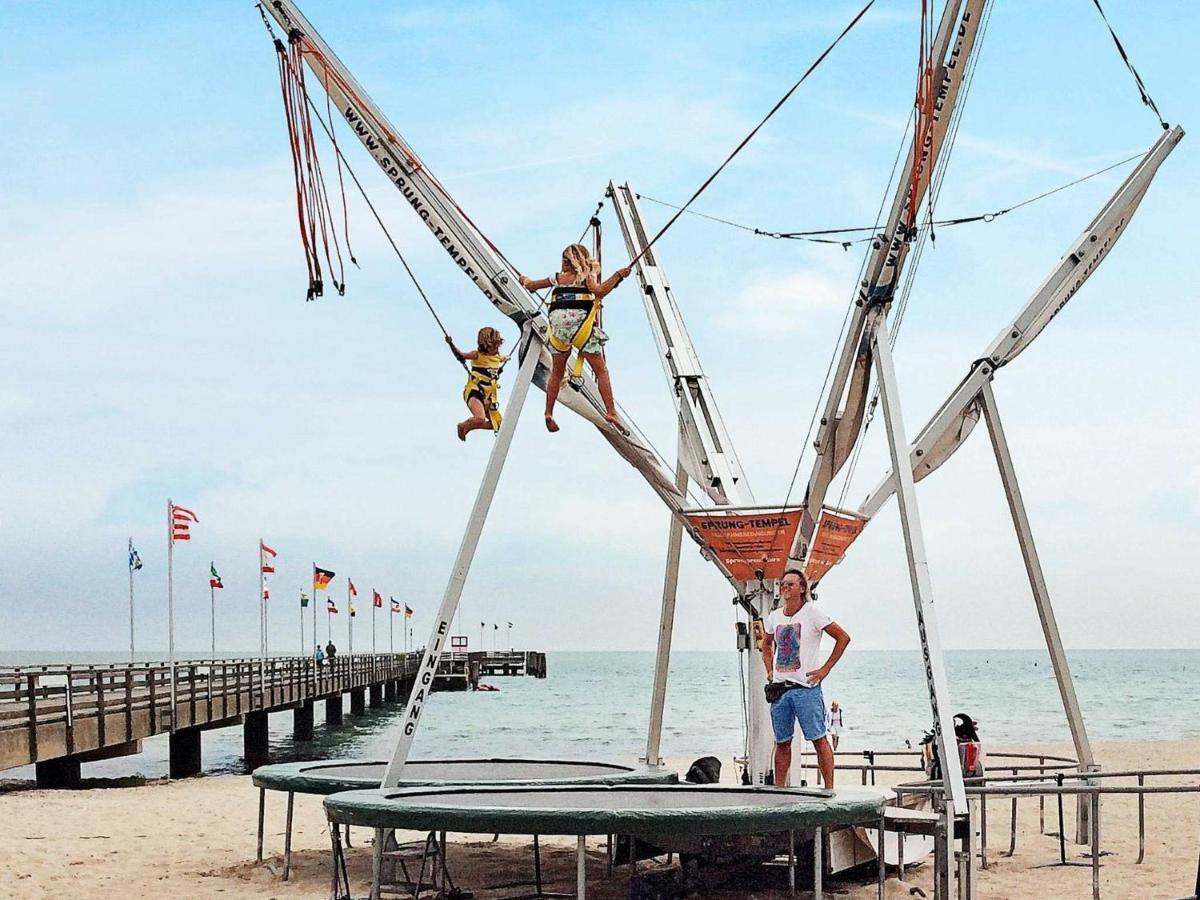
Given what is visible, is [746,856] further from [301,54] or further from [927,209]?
[301,54]

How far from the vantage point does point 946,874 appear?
10820mm

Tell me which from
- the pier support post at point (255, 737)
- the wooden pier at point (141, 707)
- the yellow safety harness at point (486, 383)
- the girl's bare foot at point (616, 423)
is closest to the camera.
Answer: the yellow safety harness at point (486, 383)

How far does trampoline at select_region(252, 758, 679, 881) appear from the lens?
45.0 ft

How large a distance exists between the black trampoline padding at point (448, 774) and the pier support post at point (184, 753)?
768 inches

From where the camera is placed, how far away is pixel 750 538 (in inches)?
612

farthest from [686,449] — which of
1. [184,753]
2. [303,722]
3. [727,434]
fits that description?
[303,722]

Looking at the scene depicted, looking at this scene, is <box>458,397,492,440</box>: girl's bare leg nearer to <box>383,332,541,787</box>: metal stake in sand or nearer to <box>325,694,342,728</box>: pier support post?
<box>383,332,541,787</box>: metal stake in sand

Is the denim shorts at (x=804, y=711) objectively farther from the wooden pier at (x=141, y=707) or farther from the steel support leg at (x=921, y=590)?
the wooden pier at (x=141, y=707)

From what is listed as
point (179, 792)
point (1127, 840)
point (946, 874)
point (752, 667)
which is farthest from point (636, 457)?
point (179, 792)

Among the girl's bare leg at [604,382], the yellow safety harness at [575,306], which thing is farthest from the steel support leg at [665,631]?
the yellow safety harness at [575,306]

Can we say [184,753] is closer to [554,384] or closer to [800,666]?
[554,384]

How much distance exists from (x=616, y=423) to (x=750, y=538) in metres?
1.81

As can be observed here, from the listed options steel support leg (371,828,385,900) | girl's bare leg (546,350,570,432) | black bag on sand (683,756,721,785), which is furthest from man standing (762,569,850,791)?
black bag on sand (683,756,721,785)

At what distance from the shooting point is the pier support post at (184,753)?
34500mm
